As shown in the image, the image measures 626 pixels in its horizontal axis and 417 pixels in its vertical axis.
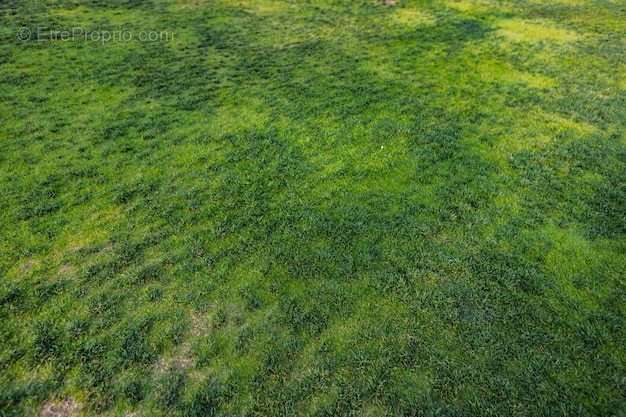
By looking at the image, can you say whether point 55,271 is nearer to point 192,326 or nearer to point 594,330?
point 192,326

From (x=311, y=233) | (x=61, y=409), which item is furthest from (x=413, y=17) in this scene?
(x=61, y=409)

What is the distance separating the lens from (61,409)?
15.0ft

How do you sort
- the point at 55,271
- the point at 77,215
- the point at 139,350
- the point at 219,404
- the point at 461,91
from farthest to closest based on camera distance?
the point at 461,91, the point at 77,215, the point at 55,271, the point at 139,350, the point at 219,404

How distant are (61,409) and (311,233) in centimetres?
413

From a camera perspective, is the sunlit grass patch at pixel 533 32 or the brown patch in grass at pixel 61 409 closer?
the brown patch in grass at pixel 61 409

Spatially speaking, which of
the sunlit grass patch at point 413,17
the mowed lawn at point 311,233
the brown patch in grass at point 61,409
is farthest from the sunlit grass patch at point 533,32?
the brown patch in grass at point 61,409

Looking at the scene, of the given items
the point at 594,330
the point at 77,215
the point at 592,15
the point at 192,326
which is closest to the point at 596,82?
the point at 592,15

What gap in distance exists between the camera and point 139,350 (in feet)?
17.0

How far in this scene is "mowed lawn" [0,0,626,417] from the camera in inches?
193

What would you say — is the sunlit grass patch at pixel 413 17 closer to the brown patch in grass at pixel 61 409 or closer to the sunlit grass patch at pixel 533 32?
the sunlit grass patch at pixel 533 32

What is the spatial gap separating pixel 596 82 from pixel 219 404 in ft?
43.2

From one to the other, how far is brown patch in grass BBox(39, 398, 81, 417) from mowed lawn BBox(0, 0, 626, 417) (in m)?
0.02

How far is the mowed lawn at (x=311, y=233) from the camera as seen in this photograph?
16.1ft

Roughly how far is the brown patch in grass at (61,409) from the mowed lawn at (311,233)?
0.07ft
